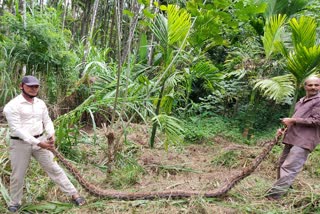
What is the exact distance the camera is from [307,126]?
3.40 m

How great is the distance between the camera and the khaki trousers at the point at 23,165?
320cm

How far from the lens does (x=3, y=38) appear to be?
551 centimetres

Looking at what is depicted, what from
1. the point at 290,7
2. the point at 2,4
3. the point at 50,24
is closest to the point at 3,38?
the point at 50,24

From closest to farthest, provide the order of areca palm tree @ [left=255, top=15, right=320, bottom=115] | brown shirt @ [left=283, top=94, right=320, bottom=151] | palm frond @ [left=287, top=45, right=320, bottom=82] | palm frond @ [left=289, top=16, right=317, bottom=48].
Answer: brown shirt @ [left=283, top=94, right=320, bottom=151], palm frond @ [left=287, top=45, right=320, bottom=82], areca palm tree @ [left=255, top=15, right=320, bottom=115], palm frond @ [left=289, top=16, right=317, bottom=48]

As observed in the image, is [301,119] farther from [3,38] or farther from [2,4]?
[2,4]

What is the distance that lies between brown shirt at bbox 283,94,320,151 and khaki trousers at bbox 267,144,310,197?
7cm

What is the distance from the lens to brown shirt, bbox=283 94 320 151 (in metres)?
3.32

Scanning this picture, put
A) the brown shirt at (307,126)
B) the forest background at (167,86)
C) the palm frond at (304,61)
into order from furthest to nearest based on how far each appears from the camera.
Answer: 1. the palm frond at (304,61)
2. the forest background at (167,86)
3. the brown shirt at (307,126)

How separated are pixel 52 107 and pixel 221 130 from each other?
3093 millimetres

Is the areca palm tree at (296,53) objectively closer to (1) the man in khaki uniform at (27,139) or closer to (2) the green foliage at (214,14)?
(2) the green foliage at (214,14)

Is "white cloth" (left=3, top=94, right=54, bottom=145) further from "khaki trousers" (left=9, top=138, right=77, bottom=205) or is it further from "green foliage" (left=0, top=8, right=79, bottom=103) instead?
"green foliage" (left=0, top=8, right=79, bottom=103)

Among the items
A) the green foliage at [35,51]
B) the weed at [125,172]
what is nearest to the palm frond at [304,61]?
the weed at [125,172]

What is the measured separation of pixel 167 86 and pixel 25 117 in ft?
7.01

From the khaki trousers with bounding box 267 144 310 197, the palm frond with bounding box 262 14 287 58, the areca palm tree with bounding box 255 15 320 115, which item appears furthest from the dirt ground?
the palm frond with bounding box 262 14 287 58
